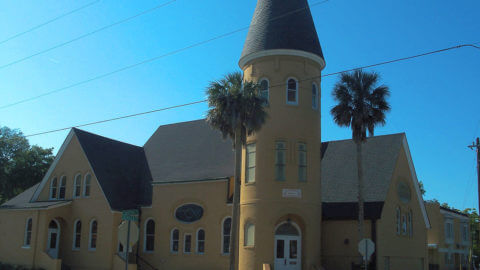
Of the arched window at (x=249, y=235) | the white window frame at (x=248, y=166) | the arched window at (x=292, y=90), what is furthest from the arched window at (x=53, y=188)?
the arched window at (x=292, y=90)

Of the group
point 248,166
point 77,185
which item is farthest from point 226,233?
point 77,185

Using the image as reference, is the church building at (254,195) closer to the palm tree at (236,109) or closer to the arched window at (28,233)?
the arched window at (28,233)

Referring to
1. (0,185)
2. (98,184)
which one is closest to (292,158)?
(98,184)

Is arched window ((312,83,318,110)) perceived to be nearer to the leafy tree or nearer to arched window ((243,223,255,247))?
arched window ((243,223,255,247))

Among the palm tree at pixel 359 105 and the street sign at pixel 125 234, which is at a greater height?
the palm tree at pixel 359 105

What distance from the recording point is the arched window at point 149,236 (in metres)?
33.5

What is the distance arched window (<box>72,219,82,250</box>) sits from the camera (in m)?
34.7

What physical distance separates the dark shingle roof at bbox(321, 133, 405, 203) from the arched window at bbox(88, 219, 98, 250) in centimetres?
1528

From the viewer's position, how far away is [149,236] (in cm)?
3372

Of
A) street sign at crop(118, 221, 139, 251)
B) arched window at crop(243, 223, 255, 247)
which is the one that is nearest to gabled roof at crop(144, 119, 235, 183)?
arched window at crop(243, 223, 255, 247)

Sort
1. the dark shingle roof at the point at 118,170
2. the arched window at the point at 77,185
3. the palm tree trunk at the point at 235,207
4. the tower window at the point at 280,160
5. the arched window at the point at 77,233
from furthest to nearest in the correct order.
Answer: the arched window at the point at 77,185 → the arched window at the point at 77,233 → the dark shingle roof at the point at 118,170 → the tower window at the point at 280,160 → the palm tree trunk at the point at 235,207

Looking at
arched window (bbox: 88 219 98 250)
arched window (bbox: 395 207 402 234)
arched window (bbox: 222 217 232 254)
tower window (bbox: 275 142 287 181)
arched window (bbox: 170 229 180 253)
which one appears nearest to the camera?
tower window (bbox: 275 142 287 181)

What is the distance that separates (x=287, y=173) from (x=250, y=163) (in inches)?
89.6

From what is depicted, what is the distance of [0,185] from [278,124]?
3257 cm
